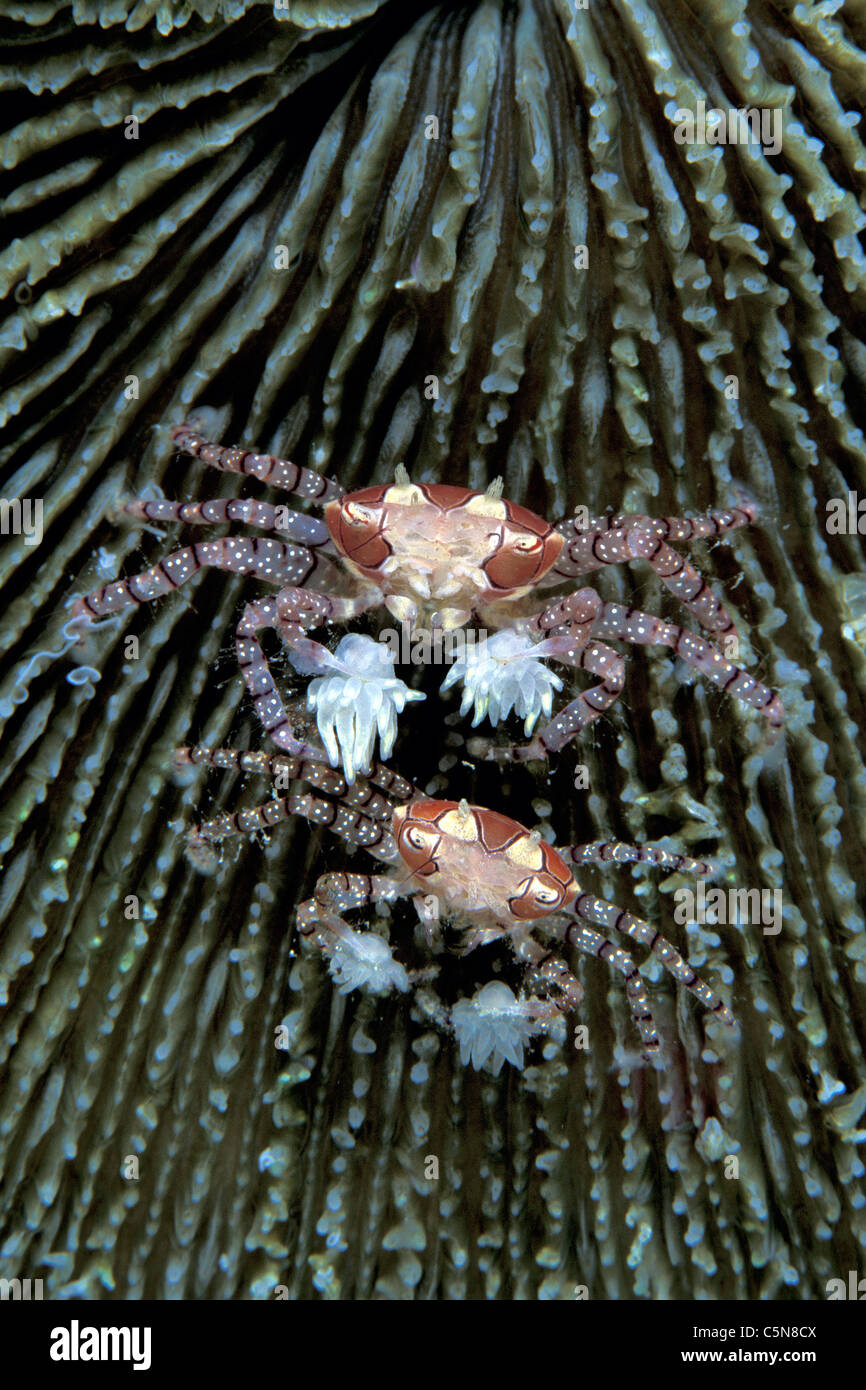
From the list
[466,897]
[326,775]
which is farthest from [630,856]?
[326,775]

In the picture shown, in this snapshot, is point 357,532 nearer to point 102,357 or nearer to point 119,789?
point 102,357

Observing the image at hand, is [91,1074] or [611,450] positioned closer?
[611,450]

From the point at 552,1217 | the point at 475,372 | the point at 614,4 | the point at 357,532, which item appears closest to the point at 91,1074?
the point at 552,1217

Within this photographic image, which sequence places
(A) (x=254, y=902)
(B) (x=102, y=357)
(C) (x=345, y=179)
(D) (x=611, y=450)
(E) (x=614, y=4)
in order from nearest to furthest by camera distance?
(E) (x=614, y=4) < (C) (x=345, y=179) < (B) (x=102, y=357) < (D) (x=611, y=450) < (A) (x=254, y=902)

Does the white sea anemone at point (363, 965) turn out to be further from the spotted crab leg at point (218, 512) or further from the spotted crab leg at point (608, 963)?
the spotted crab leg at point (218, 512)

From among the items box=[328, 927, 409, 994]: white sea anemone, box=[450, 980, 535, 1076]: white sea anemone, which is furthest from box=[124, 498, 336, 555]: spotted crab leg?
box=[450, 980, 535, 1076]: white sea anemone

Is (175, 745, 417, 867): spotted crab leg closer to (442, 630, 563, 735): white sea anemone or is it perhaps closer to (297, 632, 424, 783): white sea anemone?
(297, 632, 424, 783): white sea anemone

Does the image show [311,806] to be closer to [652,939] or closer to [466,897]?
[466,897]
